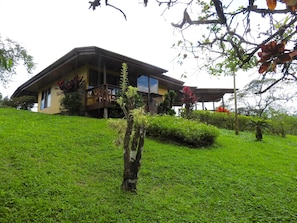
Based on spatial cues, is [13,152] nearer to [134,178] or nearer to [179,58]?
[134,178]

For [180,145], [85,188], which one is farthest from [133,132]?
[180,145]

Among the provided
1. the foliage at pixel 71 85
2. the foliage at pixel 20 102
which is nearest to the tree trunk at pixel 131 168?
the foliage at pixel 71 85

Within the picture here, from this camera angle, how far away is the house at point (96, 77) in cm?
1100

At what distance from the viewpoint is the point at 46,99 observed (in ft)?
53.1

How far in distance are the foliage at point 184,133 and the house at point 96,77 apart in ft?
11.3

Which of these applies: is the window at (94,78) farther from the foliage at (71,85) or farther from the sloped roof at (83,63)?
the foliage at (71,85)

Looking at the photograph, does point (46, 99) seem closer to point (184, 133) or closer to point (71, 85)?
point (71, 85)

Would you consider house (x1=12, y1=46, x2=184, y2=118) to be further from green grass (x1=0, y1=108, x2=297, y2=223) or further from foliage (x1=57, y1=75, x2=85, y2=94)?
green grass (x1=0, y1=108, x2=297, y2=223)

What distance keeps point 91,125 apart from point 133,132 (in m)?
4.21

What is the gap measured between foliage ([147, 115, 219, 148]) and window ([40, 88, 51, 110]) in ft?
32.0

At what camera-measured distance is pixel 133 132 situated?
476 centimetres

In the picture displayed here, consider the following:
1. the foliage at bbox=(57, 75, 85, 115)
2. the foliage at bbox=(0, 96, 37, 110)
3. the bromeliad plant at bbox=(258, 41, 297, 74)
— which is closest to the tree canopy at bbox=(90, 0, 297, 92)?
the bromeliad plant at bbox=(258, 41, 297, 74)

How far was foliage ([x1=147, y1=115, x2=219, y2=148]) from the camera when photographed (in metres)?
7.84

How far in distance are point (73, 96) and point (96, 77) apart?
72.3 inches
